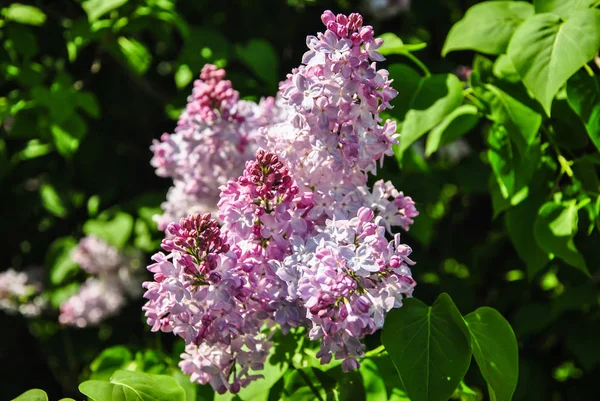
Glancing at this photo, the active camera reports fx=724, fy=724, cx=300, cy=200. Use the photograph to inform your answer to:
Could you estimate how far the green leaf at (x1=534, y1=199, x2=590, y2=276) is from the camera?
1.71m

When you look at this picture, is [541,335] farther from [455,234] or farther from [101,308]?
[101,308]

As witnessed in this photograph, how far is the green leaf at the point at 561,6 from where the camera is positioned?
1.76 meters

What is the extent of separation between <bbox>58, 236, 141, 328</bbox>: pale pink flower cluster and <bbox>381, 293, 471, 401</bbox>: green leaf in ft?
6.34

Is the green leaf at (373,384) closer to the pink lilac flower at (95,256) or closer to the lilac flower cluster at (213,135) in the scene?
the lilac flower cluster at (213,135)

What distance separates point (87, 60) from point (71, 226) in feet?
2.41

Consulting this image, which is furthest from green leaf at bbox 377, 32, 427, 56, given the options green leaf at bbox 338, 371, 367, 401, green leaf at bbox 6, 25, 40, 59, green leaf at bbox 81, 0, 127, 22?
green leaf at bbox 6, 25, 40, 59

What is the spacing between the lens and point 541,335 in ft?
9.23

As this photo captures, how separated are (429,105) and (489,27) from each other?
12.0 inches

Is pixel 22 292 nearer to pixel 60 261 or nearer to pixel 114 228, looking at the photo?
pixel 60 261

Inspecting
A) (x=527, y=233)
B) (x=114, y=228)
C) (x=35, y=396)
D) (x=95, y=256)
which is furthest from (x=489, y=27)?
(x=95, y=256)

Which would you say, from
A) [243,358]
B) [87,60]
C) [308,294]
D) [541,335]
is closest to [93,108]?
[87,60]

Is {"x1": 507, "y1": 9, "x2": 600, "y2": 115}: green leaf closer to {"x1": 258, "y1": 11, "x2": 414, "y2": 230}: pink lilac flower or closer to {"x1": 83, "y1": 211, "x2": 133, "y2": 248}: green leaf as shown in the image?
{"x1": 258, "y1": 11, "x2": 414, "y2": 230}: pink lilac flower

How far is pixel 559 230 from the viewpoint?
1718 mm

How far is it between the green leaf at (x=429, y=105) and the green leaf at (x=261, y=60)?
30.9 inches
